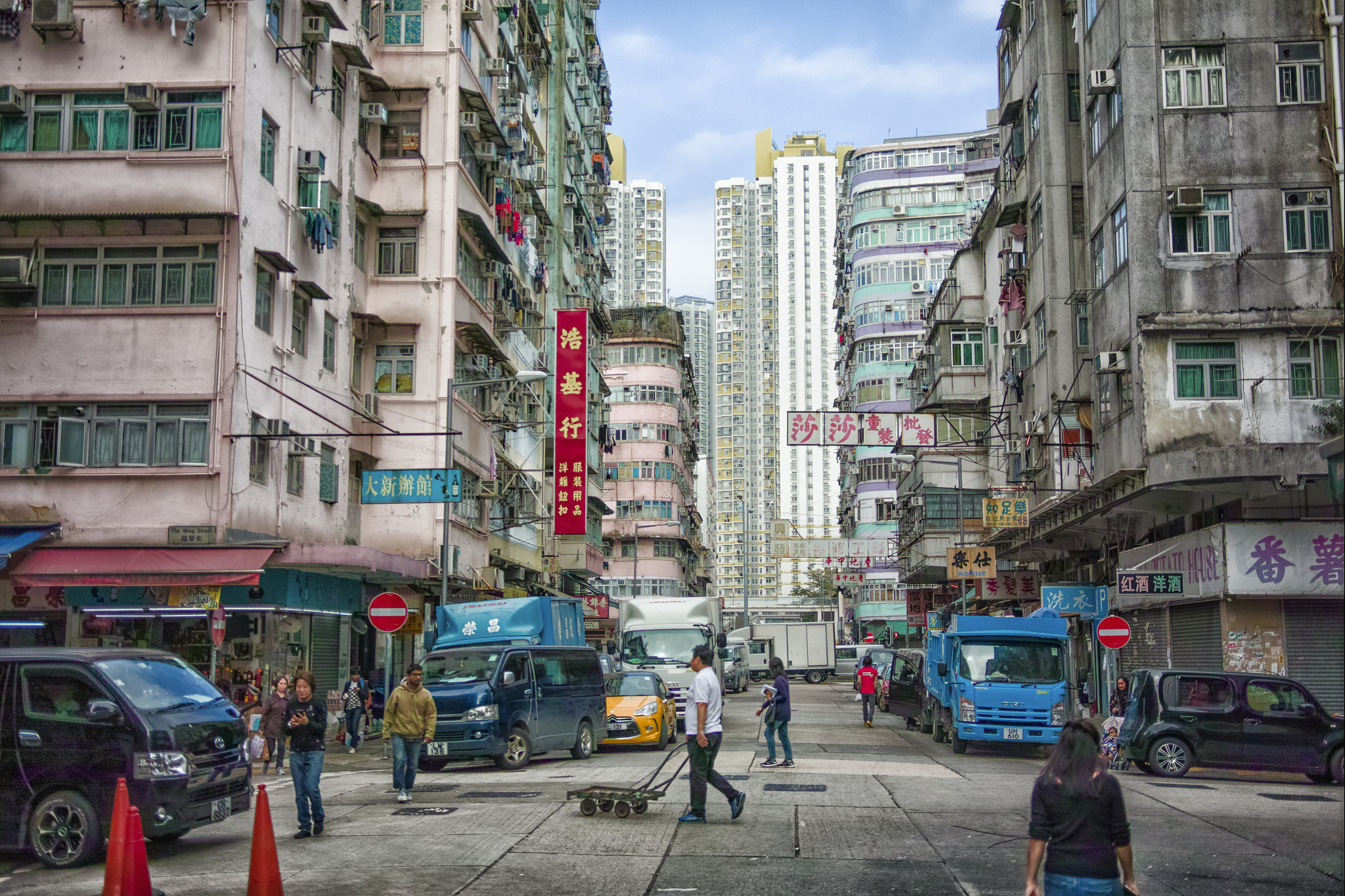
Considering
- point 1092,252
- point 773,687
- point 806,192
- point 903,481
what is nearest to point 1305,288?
point 1092,252

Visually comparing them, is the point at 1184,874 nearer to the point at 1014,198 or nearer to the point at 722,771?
the point at 722,771

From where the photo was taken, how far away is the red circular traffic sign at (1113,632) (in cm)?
2662

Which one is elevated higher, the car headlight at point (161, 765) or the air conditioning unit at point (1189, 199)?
the air conditioning unit at point (1189, 199)

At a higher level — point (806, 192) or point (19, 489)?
point (806, 192)

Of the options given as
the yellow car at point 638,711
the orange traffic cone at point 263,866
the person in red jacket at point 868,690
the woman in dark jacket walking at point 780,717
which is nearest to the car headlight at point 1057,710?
the woman in dark jacket walking at point 780,717

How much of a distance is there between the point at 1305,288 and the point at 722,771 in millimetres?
15985

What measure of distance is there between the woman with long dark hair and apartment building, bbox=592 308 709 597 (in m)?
79.8

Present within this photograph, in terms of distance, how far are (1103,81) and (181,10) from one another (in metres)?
19.1

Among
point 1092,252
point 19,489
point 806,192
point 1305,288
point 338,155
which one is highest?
point 806,192

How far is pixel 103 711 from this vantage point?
12.6 meters

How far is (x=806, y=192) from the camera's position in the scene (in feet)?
577

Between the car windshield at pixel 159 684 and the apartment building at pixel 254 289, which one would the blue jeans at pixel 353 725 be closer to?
the apartment building at pixel 254 289

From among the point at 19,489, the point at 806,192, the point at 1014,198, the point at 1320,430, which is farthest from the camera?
the point at 806,192

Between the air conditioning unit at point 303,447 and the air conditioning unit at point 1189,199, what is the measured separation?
18627 millimetres
